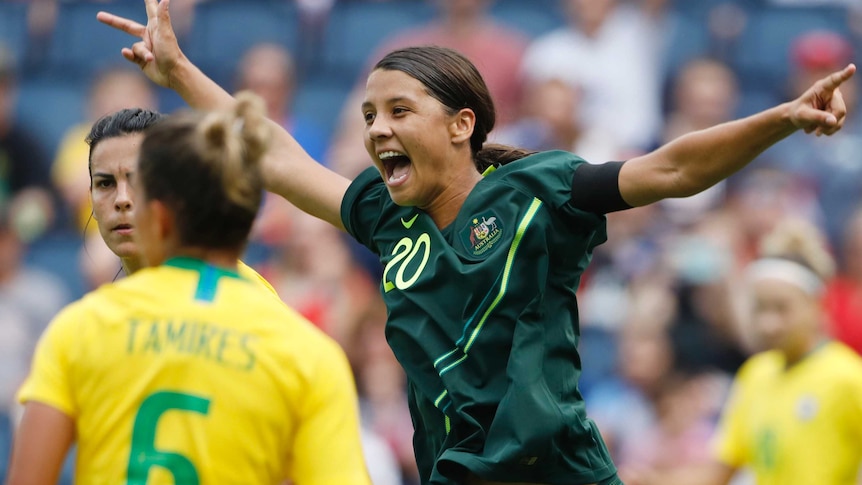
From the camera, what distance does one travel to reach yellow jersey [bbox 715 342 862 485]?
5980mm

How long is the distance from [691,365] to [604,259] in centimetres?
94

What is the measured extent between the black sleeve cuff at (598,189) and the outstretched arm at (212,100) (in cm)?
89

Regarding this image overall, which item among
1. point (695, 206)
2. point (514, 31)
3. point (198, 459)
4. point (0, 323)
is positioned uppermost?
point (514, 31)

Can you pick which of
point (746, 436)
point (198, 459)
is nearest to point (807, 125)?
point (198, 459)

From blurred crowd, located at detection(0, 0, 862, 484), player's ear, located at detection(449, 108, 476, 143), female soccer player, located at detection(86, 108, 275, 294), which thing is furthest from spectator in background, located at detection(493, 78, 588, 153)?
female soccer player, located at detection(86, 108, 275, 294)

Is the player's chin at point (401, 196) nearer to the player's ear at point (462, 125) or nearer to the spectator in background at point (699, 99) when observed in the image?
the player's ear at point (462, 125)

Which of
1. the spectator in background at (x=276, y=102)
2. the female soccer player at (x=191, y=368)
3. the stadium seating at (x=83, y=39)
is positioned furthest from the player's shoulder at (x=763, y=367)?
the stadium seating at (x=83, y=39)

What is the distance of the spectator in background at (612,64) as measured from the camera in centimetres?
891

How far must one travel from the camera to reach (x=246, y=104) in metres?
2.88

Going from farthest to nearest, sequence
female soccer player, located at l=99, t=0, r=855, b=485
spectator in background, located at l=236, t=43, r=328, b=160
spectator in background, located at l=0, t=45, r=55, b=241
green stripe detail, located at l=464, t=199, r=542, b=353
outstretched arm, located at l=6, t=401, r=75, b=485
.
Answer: spectator in background, located at l=0, t=45, r=55, b=241 < spectator in background, located at l=236, t=43, r=328, b=160 < green stripe detail, located at l=464, t=199, r=542, b=353 < female soccer player, located at l=99, t=0, r=855, b=485 < outstretched arm, located at l=6, t=401, r=75, b=485

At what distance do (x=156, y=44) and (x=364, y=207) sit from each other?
90 centimetres

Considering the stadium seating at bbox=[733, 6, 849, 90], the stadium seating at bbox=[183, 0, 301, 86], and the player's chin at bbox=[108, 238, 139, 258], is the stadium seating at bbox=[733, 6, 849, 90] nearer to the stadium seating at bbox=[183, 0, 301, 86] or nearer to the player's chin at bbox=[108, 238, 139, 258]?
the stadium seating at bbox=[183, 0, 301, 86]

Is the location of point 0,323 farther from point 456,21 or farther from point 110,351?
point 110,351

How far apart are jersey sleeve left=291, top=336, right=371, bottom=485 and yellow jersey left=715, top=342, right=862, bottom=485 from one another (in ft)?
12.3
